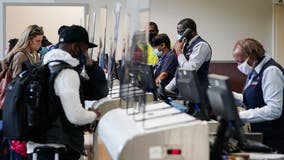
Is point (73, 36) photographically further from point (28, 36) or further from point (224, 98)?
point (28, 36)

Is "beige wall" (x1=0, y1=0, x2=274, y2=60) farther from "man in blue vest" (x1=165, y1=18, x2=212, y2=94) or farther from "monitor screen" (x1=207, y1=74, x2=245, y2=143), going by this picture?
"monitor screen" (x1=207, y1=74, x2=245, y2=143)

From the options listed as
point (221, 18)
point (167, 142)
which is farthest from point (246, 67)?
point (221, 18)

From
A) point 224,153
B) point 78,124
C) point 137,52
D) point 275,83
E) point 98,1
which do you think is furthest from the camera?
point 98,1

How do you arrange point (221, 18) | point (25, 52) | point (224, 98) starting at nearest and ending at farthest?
point (224, 98)
point (25, 52)
point (221, 18)

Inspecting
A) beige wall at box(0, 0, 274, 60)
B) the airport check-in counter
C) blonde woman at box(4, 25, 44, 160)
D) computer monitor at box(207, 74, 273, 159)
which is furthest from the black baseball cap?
beige wall at box(0, 0, 274, 60)

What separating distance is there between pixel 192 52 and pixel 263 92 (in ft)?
4.62

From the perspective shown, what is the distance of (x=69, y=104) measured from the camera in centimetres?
278

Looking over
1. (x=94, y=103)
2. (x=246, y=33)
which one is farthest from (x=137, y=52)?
(x=246, y=33)

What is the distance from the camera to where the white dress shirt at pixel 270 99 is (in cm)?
327

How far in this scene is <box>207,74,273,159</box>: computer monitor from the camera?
210 centimetres

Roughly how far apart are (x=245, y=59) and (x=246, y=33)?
20.6 feet

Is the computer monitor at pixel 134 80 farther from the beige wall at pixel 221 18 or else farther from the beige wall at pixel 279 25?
the beige wall at pixel 279 25

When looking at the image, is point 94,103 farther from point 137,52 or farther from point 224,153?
point 224,153

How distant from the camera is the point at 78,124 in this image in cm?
286
